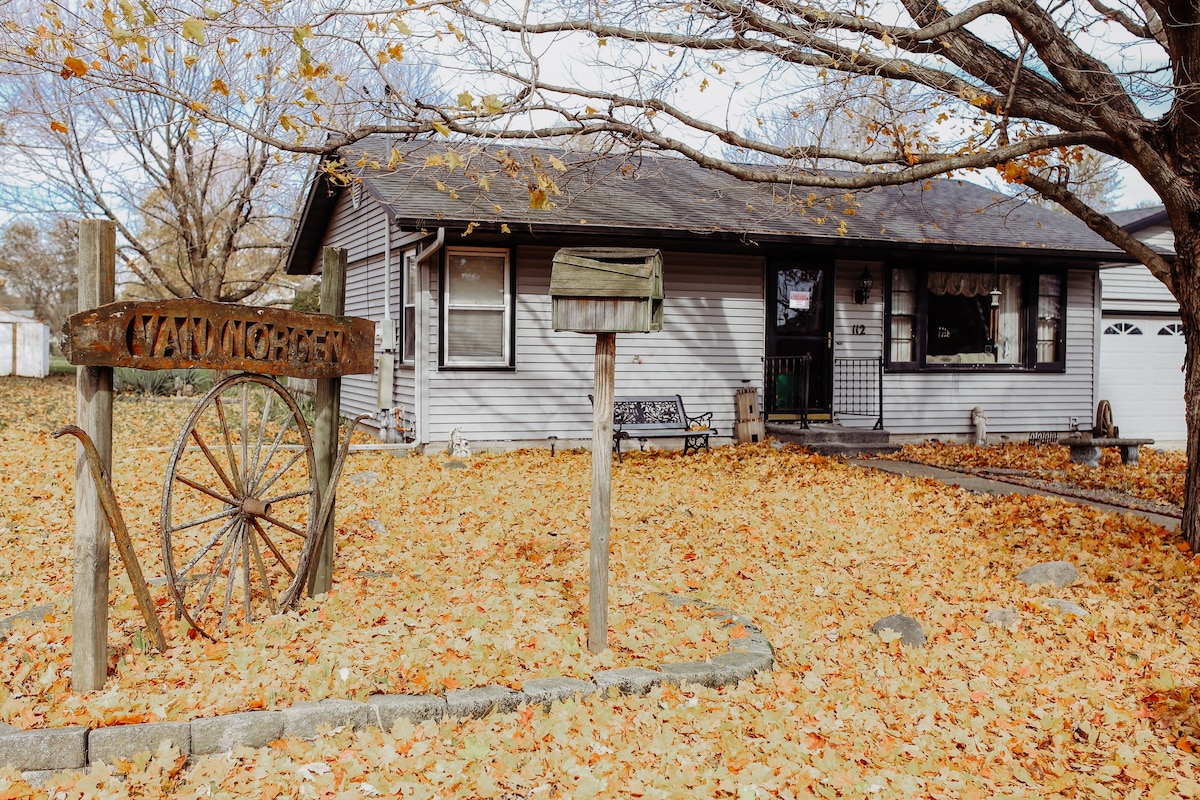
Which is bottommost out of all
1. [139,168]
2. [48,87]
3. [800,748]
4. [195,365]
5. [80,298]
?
[800,748]

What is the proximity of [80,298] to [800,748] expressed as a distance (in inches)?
142

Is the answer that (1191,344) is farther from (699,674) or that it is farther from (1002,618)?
(699,674)

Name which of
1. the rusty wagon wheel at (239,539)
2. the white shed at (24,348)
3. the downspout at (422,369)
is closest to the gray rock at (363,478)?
the downspout at (422,369)

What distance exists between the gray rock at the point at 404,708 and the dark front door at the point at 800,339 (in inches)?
388

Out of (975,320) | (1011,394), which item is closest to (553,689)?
(975,320)

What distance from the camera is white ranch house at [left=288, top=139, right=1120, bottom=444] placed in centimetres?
1148

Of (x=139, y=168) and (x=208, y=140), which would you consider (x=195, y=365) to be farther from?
(x=139, y=168)

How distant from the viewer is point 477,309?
11.7 m

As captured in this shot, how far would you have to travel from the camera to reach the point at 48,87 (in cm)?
1914

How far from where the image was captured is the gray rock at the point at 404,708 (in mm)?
3768

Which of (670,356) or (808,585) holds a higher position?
(670,356)

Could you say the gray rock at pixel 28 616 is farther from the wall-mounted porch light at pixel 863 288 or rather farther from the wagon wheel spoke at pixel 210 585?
the wall-mounted porch light at pixel 863 288

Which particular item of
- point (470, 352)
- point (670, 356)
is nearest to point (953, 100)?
point (670, 356)

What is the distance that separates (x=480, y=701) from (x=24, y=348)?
2924cm
